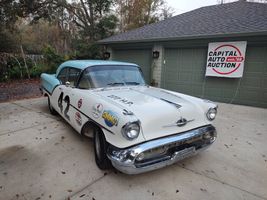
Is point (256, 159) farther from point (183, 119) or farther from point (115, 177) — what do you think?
point (115, 177)

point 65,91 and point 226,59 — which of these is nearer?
point 65,91

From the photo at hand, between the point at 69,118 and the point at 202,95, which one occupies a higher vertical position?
the point at 69,118

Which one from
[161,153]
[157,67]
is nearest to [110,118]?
[161,153]

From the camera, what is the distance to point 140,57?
900 centimetres

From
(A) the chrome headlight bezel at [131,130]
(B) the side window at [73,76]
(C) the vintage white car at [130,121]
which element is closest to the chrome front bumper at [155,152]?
(C) the vintage white car at [130,121]

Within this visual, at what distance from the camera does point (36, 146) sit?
3.14 meters

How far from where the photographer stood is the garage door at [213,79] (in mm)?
6203

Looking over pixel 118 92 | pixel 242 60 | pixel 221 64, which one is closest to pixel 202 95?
pixel 221 64

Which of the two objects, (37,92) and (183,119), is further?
(37,92)

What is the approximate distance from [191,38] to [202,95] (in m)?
2.31

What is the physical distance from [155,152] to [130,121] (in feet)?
1.71

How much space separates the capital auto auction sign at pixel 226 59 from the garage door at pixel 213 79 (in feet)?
0.79

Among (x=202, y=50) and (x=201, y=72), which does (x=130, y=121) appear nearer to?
(x=201, y=72)

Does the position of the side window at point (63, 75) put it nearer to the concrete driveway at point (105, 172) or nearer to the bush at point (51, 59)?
the concrete driveway at point (105, 172)
